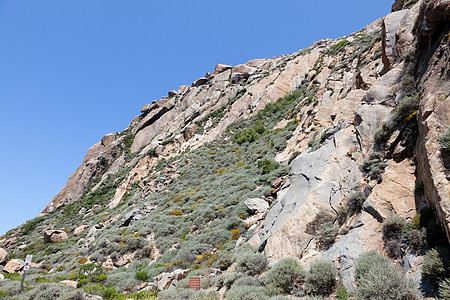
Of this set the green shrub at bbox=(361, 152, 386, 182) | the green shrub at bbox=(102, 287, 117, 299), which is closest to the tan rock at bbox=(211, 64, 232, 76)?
the green shrub at bbox=(361, 152, 386, 182)

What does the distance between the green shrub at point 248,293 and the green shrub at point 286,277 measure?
0.31 metres

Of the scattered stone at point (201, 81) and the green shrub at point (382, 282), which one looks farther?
the scattered stone at point (201, 81)

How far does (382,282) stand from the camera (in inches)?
170

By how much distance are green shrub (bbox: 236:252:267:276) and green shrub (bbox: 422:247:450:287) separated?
4.49m

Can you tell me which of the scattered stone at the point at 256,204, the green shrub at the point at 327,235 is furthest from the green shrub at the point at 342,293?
the scattered stone at the point at 256,204

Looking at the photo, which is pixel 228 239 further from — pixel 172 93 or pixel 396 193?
pixel 172 93

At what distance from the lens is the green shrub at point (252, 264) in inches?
303

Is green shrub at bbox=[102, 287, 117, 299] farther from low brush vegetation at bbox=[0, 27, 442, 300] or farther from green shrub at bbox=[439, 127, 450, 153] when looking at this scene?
green shrub at bbox=[439, 127, 450, 153]

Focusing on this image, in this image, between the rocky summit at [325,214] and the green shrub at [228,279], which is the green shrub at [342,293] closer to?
the rocky summit at [325,214]

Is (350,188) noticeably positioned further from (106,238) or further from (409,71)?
(106,238)

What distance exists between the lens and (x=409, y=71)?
336 inches

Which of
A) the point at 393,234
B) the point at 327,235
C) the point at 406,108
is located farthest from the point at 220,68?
the point at 393,234

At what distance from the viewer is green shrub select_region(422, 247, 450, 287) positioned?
404 centimetres

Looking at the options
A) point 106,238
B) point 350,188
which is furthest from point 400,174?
point 106,238
